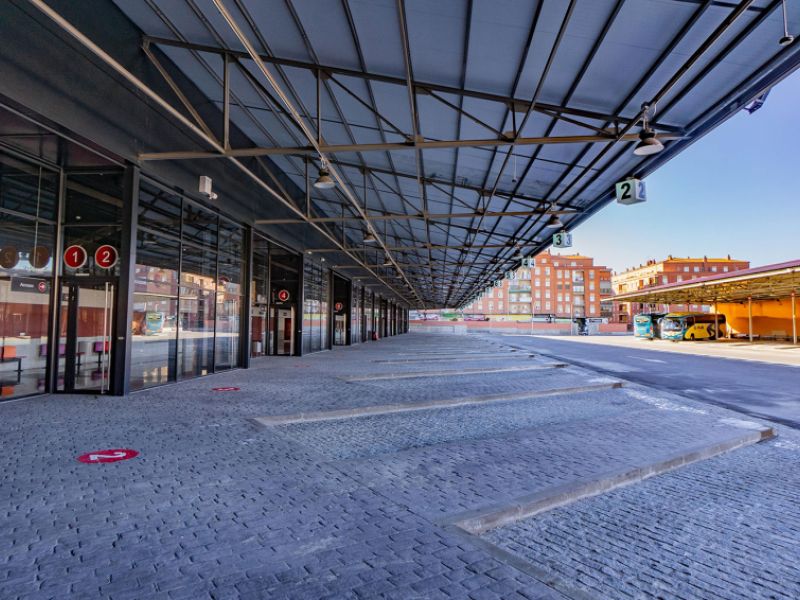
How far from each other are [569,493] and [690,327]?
4689 cm

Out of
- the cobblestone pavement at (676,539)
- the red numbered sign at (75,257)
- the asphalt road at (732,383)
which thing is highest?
the red numbered sign at (75,257)

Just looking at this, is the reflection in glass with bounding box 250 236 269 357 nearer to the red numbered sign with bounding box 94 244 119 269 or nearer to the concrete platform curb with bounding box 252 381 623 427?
the red numbered sign with bounding box 94 244 119 269

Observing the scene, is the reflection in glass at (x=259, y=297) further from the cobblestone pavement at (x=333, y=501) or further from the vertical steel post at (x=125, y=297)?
the cobblestone pavement at (x=333, y=501)

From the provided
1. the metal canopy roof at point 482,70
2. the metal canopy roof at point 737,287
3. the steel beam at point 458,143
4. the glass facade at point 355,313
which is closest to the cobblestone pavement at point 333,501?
the steel beam at point 458,143

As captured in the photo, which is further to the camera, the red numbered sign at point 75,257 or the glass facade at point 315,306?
the glass facade at point 315,306

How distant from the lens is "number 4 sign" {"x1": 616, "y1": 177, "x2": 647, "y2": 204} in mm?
9656

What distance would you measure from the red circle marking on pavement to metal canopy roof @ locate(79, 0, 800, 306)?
15.9 feet

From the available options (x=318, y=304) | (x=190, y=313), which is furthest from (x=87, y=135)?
(x=318, y=304)

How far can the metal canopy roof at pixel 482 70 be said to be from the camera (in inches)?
246

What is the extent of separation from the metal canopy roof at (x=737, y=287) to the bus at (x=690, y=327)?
178 cm

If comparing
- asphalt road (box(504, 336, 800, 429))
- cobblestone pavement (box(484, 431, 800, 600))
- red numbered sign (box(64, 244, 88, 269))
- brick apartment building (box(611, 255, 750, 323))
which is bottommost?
asphalt road (box(504, 336, 800, 429))

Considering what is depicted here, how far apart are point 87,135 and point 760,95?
10.8 m

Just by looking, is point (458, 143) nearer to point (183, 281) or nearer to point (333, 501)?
point (333, 501)

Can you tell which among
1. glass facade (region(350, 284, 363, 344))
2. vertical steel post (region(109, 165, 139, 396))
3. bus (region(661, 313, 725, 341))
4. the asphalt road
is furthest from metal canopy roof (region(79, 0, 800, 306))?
bus (region(661, 313, 725, 341))
